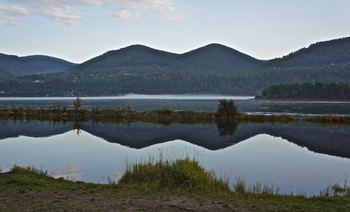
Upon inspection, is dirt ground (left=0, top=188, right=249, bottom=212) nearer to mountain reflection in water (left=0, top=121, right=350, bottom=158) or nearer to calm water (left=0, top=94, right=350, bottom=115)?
mountain reflection in water (left=0, top=121, right=350, bottom=158)

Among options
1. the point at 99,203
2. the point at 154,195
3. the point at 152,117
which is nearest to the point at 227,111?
the point at 152,117

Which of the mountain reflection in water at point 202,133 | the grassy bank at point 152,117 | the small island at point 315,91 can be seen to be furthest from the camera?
the small island at point 315,91

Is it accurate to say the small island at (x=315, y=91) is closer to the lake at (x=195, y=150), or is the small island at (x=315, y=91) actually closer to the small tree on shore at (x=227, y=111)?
the small tree on shore at (x=227, y=111)

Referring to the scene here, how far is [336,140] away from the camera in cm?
3303

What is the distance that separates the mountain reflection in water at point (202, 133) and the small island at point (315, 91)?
109 meters

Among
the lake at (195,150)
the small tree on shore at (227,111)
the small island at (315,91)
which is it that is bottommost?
the lake at (195,150)

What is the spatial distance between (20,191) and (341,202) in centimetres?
1050

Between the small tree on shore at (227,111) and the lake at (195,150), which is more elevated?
the small tree on shore at (227,111)

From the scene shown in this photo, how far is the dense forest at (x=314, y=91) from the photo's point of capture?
148 m

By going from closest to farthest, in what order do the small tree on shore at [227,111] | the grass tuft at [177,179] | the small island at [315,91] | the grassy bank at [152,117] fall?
1. the grass tuft at [177,179]
2. the grassy bank at [152,117]
3. the small tree on shore at [227,111]
4. the small island at [315,91]

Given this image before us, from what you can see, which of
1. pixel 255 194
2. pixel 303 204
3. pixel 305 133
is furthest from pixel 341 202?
pixel 305 133

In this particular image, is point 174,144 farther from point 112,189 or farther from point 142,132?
point 112,189

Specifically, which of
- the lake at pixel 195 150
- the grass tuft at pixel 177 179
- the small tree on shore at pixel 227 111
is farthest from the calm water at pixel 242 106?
the grass tuft at pixel 177 179

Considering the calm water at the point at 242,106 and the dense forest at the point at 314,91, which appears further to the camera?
the dense forest at the point at 314,91
